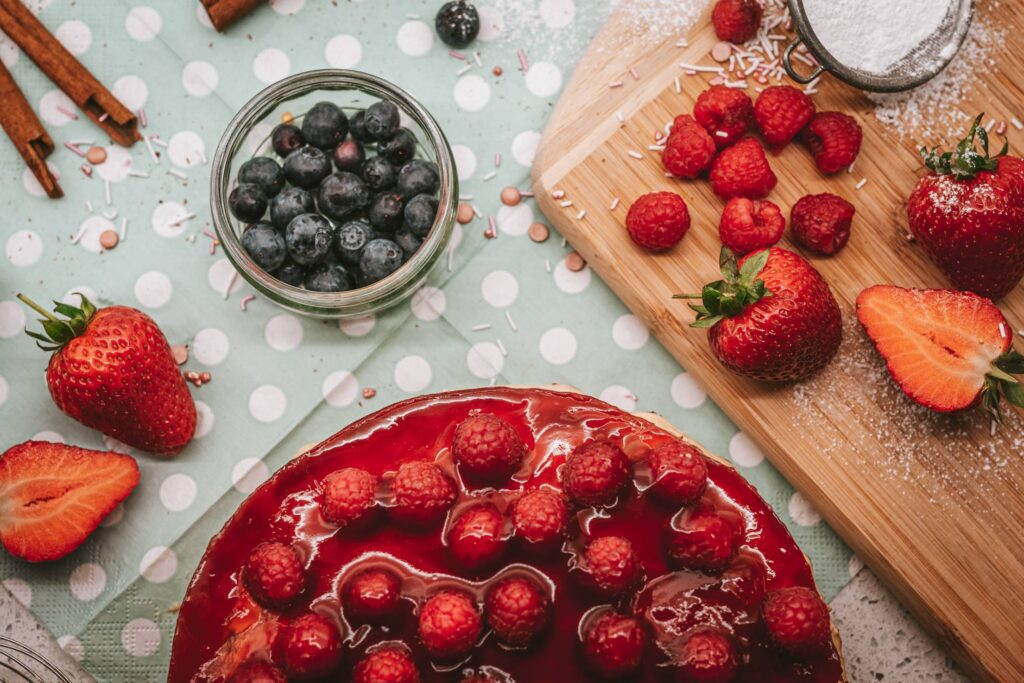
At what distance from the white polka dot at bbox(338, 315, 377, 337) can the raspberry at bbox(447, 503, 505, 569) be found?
706 mm

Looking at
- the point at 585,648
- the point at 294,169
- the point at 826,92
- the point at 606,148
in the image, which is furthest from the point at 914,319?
the point at 294,169

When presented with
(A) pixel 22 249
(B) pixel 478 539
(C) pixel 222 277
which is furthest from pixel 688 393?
(A) pixel 22 249

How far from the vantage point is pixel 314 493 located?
5.76 feet

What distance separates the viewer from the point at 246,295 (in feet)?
7.22

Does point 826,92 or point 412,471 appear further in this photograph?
point 826,92

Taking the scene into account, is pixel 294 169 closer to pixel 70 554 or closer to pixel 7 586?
pixel 70 554

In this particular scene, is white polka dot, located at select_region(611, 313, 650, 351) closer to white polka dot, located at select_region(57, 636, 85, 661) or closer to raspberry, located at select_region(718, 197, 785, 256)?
raspberry, located at select_region(718, 197, 785, 256)

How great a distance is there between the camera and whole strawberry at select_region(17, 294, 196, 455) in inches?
75.6

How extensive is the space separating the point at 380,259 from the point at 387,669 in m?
0.92

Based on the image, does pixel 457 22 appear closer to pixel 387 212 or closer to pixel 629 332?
pixel 387 212

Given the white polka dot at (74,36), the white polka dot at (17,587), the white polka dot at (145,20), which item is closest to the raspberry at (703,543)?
the white polka dot at (17,587)

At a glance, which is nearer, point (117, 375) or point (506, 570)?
point (506, 570)

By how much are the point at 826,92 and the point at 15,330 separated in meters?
2.17

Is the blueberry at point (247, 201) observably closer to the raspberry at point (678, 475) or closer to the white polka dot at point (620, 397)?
the white polka dot at point (620, 397)
